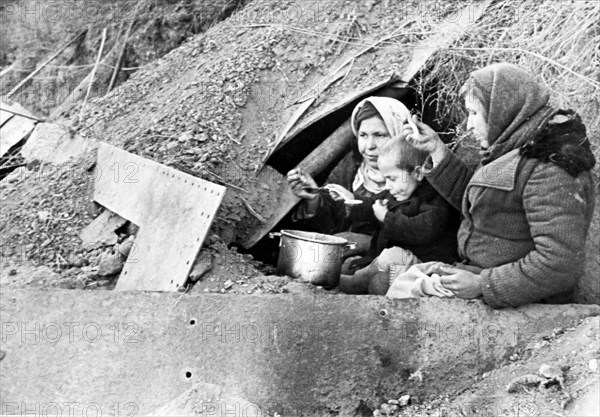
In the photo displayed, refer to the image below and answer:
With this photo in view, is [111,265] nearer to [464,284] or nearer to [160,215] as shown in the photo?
[160,215]

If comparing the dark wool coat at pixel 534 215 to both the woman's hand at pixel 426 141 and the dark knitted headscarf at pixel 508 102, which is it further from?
the woman's hand at pixel 426 141

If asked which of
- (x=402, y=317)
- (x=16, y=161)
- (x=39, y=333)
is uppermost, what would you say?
(x=402, y=317)

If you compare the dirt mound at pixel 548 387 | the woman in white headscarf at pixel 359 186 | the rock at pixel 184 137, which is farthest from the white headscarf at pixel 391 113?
the dirt mound at pixel 548 387

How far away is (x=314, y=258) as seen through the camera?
462 cm

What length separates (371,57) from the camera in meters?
5.90

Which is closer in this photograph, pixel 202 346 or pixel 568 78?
pixel 202 346

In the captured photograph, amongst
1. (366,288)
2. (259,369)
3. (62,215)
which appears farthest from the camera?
(62,215)

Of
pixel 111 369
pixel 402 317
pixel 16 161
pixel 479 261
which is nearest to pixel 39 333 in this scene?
pixel 111 369

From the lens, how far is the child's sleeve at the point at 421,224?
4527 millimetres

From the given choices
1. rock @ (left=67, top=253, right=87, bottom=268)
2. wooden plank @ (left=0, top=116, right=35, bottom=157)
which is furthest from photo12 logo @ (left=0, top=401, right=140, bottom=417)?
wooden plank @ (left=0, top=116, right=35, bottom=157)

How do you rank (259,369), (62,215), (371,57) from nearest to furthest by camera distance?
(259,369), (62,215), (371,57)

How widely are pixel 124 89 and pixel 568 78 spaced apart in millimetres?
3673

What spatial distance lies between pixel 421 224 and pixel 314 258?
626mm

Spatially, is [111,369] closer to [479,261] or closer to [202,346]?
[202,346]
